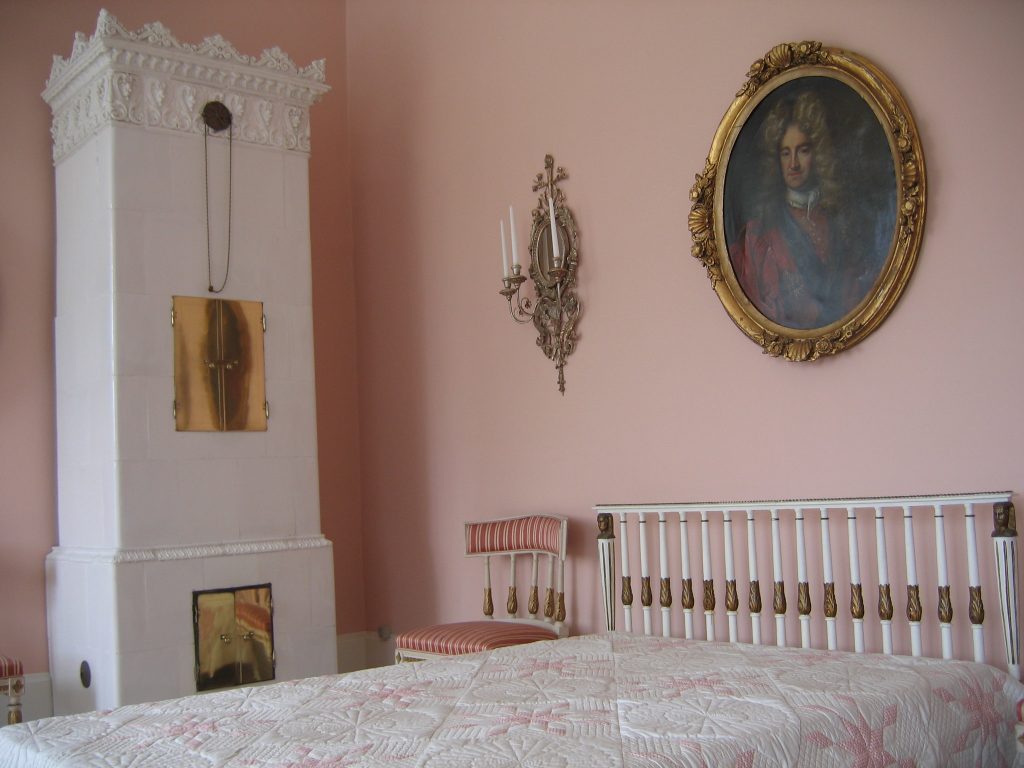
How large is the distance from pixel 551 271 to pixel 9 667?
8.22 feet

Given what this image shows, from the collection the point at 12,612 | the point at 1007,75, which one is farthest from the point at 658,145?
the point at 12,612

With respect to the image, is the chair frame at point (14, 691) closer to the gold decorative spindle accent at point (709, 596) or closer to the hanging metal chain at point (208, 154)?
the hanging metal chain at point (208, 154)

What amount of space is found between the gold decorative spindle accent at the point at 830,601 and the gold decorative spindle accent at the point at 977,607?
421mm

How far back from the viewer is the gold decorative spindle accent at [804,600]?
3.12 meters

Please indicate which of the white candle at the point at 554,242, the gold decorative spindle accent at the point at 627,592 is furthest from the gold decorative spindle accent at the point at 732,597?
the white candle at the point at 554,242

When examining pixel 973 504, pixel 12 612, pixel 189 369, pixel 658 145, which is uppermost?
pixel 658 145

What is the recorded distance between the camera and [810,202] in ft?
10.6

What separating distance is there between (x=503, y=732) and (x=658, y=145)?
2.55 metres

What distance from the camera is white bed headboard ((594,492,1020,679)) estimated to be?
2.73m

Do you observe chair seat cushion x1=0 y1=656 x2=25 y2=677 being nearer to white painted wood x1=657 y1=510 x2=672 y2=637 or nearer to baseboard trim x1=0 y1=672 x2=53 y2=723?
baseboard trim x1=0 y1=672 x2=53 y2=723

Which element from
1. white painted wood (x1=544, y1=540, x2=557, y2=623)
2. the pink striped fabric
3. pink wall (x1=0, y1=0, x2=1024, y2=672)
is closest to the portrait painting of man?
pink wall (x1=0, y1=0, x2=1024, y2=672)

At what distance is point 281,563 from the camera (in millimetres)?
4336

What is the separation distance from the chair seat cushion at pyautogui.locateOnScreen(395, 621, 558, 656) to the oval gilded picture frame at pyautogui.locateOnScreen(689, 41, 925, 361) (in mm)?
1387

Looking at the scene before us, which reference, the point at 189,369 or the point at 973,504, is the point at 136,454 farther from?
the point at 973,504
